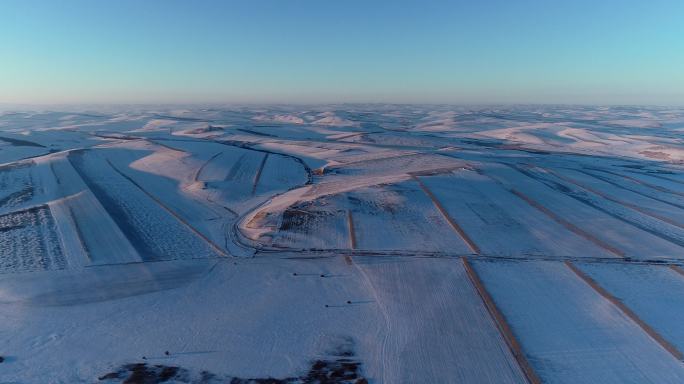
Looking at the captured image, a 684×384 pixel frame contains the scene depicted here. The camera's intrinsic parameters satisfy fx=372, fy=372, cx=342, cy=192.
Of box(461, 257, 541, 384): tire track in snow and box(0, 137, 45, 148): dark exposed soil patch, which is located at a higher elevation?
box(0, 137, 45, 148): dark exposed soil patch

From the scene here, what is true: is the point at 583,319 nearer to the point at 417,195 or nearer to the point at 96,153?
the point at 417,195

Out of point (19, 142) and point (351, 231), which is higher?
point (19, 142)

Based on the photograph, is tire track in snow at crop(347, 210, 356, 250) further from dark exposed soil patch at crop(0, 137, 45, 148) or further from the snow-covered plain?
dark exposed soil patch at crop(0, 137, 45, 148)

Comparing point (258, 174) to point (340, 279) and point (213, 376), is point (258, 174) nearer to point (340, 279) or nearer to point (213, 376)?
point (340, 279)

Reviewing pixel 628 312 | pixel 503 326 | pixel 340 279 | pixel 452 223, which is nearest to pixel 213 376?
pixel 340 279

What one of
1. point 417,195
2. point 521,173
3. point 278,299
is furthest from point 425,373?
point 521,173

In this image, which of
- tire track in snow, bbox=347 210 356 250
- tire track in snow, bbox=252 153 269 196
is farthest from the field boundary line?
tire track in snow, bbox=252 153 269 196

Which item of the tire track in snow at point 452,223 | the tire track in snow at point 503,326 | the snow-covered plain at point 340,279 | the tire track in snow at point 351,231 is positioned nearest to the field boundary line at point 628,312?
the snow-covered plain at point 340,279

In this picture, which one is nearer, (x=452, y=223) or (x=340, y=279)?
(x=340, y=279)
